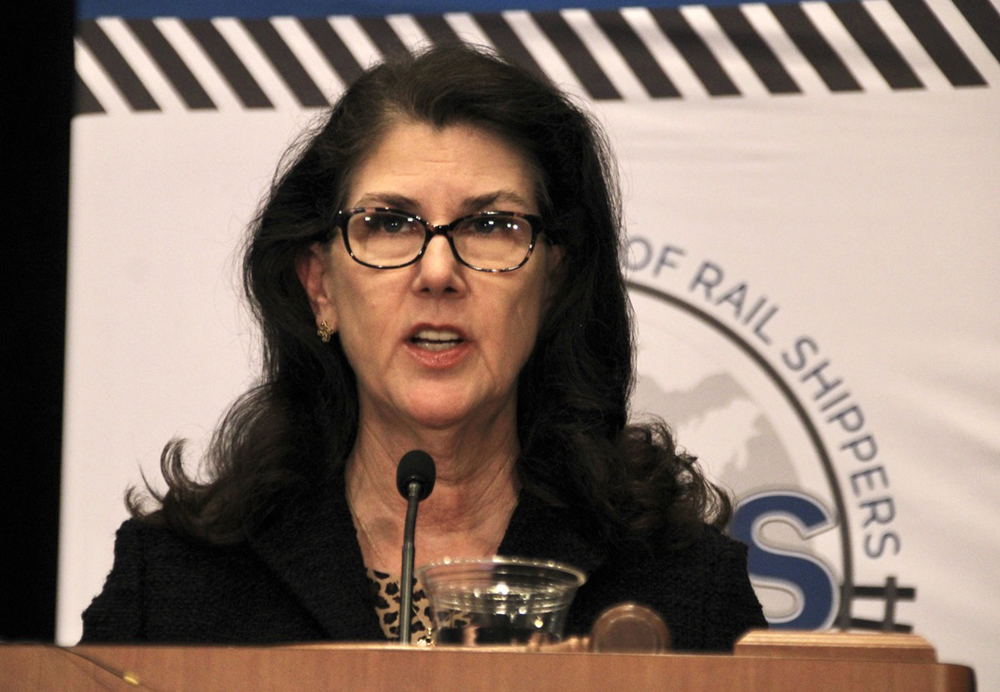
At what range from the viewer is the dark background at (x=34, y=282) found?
3.10 m

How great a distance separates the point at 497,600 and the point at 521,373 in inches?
42.1

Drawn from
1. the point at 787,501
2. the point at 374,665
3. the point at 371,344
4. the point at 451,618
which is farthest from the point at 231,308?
the point at 374,665

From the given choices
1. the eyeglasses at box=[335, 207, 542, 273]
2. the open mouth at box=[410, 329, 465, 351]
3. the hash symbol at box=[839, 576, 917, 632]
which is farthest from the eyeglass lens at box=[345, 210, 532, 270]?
the hash symbol at box=[839, 576, 917, 632]

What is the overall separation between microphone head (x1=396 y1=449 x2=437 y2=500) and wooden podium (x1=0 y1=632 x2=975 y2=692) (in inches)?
24.5

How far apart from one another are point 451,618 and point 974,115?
2.04 metres

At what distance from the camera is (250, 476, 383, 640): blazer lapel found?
2.06 metres

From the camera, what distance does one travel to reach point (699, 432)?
2945mm

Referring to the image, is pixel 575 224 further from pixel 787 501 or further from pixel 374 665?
pixel 374 665

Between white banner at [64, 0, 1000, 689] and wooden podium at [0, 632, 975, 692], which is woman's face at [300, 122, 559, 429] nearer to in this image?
white banner at [64, 0, 1000, 689]

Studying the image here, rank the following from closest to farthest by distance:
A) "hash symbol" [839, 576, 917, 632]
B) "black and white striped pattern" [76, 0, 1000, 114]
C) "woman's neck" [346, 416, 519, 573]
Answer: "woman's neck" [346, 416, 519, 573] < "hash symbol" [839, 576, 917, 632] < "black and white striped pattern" [76, 0, 1000, 114]

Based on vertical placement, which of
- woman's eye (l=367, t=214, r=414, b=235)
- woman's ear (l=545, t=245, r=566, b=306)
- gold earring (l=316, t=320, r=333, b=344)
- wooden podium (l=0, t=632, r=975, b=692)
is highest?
woman's eye (l=367, t=214, r=414, b=235)

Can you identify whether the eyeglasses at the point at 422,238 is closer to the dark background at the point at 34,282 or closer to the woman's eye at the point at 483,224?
the woman's eye at the point at 483,224

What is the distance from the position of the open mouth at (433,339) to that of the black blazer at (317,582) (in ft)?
1.05

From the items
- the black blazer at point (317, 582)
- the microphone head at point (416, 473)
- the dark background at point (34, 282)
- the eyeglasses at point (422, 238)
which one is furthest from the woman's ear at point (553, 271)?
the dark background at point (34, 282)
